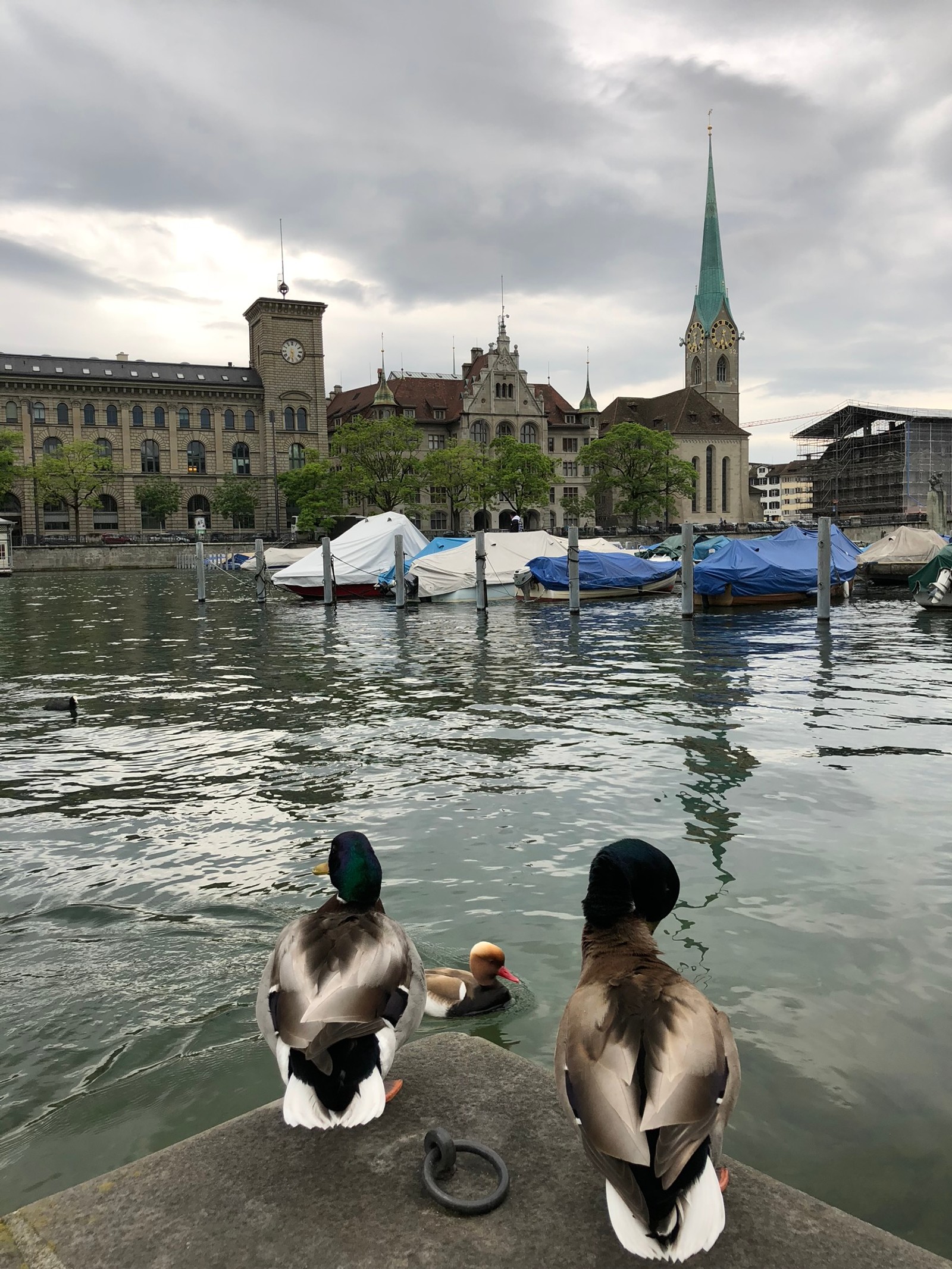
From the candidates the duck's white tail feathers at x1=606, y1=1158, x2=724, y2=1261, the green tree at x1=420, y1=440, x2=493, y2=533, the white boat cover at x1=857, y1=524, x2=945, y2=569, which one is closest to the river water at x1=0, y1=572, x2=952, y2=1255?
the duck's white tail feathers at x1=606, y1=1158, x2=724, y2=1261

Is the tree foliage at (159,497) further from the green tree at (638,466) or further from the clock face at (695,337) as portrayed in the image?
the clock face at (695,337)

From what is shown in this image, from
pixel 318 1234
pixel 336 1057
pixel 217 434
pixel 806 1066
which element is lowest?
pixel 806 1066

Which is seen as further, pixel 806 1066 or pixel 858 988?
pixel 858 988

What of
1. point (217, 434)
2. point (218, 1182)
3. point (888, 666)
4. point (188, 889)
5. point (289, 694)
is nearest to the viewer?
point (218, 1182)

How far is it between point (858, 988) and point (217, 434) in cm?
11255

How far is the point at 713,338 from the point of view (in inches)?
5310

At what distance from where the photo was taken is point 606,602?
3431cm

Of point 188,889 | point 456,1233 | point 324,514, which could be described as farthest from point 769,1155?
point 324,514

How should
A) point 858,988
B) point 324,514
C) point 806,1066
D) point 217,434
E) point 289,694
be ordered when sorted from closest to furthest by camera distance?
point 806,1066, point 858,988, point 289,694, point 324,514, point 217,434

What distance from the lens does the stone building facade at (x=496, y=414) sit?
110 m

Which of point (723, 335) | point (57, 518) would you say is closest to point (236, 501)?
point (57, 518)

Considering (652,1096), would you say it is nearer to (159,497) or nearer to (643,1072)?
(643,1072)

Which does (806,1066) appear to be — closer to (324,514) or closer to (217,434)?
(324,514)

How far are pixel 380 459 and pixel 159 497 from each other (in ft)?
105
